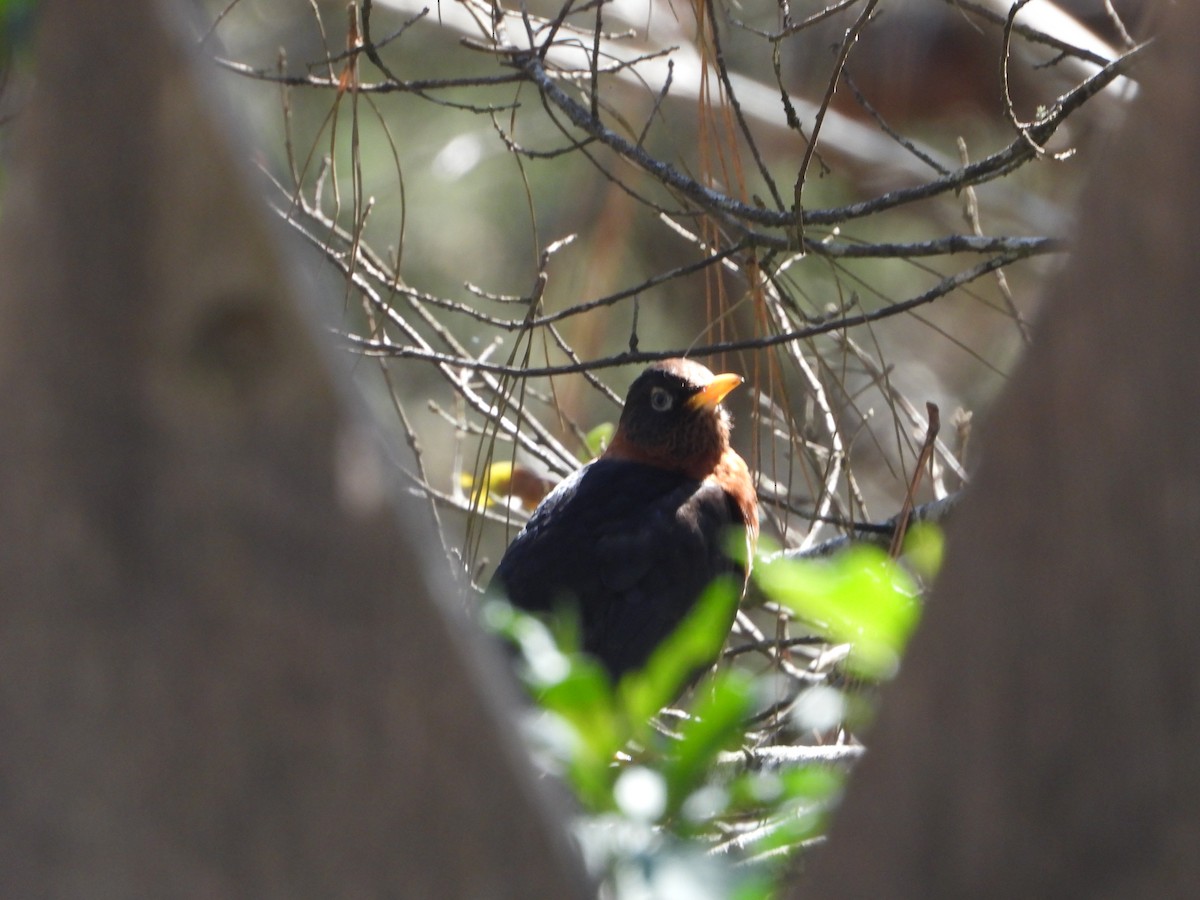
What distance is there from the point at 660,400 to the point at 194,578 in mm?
4064

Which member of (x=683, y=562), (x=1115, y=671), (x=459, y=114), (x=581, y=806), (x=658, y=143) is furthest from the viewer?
(x=459, y=114)

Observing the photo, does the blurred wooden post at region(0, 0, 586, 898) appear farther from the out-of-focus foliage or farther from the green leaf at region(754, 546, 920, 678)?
the green leaf at region(754, 546, 920, 678)

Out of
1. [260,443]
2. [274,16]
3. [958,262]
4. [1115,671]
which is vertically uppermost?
[274,16]

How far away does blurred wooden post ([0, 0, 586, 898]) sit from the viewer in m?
1.20

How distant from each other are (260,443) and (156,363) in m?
0.13

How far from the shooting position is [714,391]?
194 inches

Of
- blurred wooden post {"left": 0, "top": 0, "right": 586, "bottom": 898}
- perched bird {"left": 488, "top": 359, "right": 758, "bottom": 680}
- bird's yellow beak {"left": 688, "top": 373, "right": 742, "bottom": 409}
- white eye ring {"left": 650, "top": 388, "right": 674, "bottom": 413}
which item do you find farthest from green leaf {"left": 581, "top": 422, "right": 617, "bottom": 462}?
blurred wooden post {"left": 0, "top": 0, "right": 586, "bottom": 898}

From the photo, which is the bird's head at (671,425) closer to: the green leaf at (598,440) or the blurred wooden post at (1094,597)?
the green leaf at (598,440)

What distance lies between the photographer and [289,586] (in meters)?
1.20

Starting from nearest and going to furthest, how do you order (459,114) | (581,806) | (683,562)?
(581,806), (683,562), (459,114)

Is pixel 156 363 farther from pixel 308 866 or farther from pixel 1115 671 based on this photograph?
pixel 1115 671

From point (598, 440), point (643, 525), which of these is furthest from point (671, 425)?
point (643, 525)

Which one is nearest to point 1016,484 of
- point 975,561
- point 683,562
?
point 975,561

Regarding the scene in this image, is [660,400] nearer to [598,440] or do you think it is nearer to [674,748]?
[598,440]
